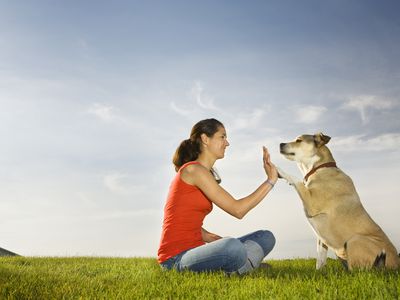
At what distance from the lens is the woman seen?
604cm

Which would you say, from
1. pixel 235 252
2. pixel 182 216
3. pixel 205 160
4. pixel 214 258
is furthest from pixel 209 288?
pixel 205 160

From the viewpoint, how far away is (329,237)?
7121 mm

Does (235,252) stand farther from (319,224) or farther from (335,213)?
(335,213)

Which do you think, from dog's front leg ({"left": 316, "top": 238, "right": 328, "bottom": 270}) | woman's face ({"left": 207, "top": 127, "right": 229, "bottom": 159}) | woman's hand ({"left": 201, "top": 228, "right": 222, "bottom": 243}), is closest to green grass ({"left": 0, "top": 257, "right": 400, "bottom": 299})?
woman's hand ({"left": 201, "top": 228, "right": 222, "bottom": 243})

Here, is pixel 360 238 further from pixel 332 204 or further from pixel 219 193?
pixel 219 193

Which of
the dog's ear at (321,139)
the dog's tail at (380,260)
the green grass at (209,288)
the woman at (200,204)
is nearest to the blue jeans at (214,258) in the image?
the woman at (200,204)

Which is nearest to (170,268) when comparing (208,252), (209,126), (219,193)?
(208,252)

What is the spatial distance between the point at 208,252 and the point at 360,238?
2418 mm

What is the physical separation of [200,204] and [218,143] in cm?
93

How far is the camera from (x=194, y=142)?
6535 millimetres

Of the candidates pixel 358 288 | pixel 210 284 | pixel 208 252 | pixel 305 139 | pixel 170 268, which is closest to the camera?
pixel 358 288

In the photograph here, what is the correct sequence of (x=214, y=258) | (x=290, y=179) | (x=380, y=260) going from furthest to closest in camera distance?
(x=290, y=179)
(x=380, y=260)
(x=214, y=258)

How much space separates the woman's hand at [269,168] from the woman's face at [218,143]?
64 cm

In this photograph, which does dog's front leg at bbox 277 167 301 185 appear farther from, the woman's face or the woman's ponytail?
the woman's ponytail
